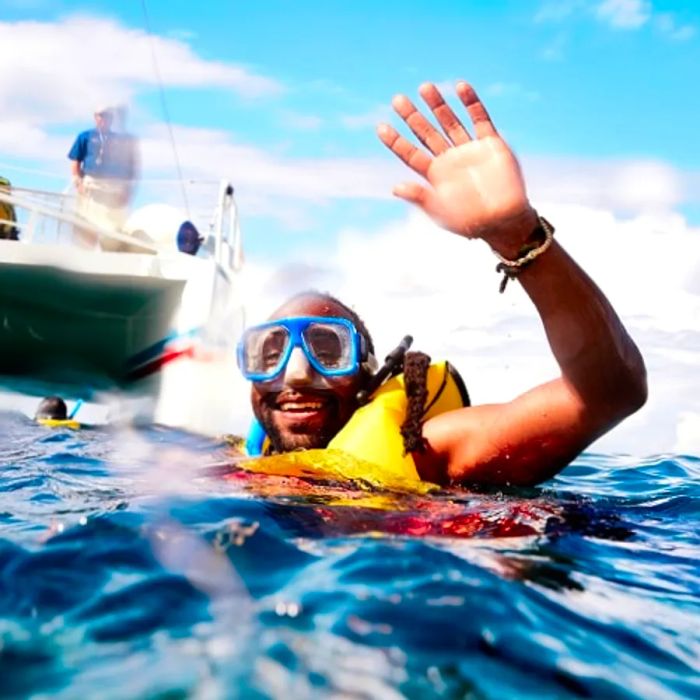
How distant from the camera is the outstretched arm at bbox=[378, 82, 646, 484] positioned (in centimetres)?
221

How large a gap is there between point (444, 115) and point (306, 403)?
138 cm

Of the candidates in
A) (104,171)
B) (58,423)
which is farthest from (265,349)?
(104,171)

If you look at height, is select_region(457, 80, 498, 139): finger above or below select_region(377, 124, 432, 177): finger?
above

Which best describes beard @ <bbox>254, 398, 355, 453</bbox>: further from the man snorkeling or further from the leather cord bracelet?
the leather cord bracelet

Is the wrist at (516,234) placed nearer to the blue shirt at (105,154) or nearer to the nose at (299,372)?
the nose at (299,372)

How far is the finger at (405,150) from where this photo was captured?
2322 mm

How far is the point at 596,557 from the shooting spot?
7.79ft

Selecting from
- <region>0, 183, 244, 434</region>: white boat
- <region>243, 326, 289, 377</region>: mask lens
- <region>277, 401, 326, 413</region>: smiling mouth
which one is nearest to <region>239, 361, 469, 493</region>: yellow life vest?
<region>277, 401, 326, 413</region>: smiling mouth

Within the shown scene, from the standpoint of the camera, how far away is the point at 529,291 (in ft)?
7.70

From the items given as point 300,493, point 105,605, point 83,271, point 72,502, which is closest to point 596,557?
point 300,493

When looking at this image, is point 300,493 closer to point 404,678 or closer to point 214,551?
point 214,551

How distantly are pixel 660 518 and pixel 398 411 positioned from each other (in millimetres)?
1087

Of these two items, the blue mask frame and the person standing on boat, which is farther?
the person standing on boat

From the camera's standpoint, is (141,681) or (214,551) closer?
(141,681)
